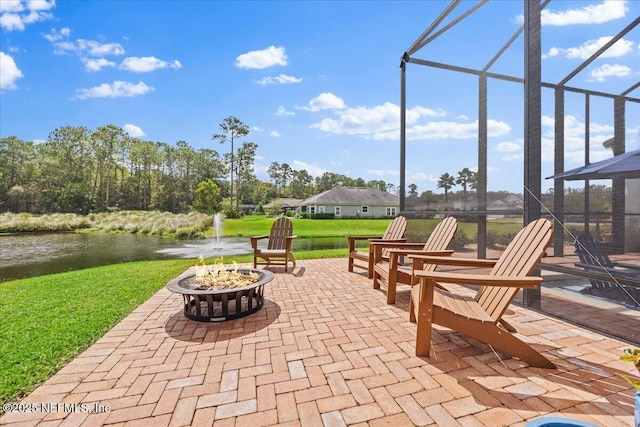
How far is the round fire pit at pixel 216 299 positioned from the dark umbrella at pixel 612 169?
10.7ft

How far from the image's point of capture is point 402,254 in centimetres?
325

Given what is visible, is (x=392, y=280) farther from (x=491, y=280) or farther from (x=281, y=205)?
(x=281, y=205)

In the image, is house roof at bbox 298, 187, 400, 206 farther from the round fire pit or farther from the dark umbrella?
the dark umbrella

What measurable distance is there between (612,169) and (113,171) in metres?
41.3

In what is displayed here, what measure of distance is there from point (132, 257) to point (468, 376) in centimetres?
1072

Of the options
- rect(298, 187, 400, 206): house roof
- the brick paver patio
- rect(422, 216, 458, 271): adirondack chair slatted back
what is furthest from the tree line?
the brick paver patio

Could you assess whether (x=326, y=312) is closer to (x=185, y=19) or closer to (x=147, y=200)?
(x=185, y=19)

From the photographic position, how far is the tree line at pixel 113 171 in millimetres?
27141

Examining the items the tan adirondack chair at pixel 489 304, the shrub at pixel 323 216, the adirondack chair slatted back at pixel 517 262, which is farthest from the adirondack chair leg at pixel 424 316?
the shrub at pixel 323 216

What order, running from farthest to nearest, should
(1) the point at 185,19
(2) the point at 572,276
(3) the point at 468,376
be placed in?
(1) the point at 185,19
(2) the point at 572,276
(3) the point at 468,376

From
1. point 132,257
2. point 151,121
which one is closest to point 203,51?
point 132,257

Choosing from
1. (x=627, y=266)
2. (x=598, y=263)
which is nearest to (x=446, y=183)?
(x=598, y=263)

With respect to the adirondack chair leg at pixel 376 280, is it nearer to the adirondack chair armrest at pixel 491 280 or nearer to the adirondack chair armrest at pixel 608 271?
the adirondack chair armrest at pixel 491 280

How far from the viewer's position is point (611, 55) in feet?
8.30
